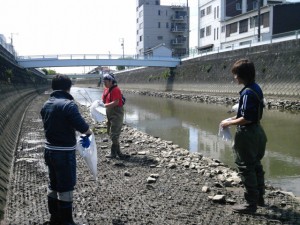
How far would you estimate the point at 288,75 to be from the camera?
23.3 m

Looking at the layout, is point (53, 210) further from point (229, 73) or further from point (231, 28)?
point (231, 28)

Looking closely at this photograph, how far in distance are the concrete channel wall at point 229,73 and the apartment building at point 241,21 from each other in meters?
3.94

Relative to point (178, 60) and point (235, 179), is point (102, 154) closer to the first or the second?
point (235, 179)

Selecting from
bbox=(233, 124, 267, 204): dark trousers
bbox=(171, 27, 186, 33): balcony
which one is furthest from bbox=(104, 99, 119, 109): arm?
bbox=(171, 27, 186, 33): balcony

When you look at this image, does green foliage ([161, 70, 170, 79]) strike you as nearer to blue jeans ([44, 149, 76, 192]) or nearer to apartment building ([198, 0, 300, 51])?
apartment building ([198, 0, 300, 51])

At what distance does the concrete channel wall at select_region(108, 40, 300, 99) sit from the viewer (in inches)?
919

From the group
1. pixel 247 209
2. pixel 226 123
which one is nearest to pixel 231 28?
pixel 226 123

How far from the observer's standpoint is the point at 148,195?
16.1 ft

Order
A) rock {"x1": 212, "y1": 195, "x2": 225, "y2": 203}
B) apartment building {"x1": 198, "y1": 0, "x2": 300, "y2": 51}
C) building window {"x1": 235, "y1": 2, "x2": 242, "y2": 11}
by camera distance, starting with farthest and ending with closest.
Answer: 1. building window {"x1": 235, "y1": 2, "x2": 242, "y2": 11}
2. apartment building {"x1": 198, "y1": 0, "x2": 300, "y2": 51}
3. rock {"x1": 212, "y1": 195, "x2": 225, "y2": 203}

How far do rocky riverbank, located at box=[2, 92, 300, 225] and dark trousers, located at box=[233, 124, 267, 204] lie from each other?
332mm

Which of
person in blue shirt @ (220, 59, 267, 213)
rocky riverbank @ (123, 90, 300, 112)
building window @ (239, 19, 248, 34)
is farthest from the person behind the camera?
building window @ (239, 19, 248, 34)

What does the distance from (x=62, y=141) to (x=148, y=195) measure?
1.78 m

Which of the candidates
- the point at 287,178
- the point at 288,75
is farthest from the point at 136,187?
the point at 288,75

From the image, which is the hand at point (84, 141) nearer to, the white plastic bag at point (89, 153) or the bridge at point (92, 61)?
the white plastic bag at point (89, 153)
